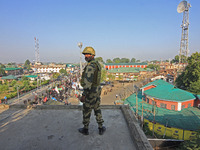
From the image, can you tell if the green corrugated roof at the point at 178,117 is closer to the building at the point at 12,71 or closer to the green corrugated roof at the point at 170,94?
the green corrugated roof at the point at 170,94

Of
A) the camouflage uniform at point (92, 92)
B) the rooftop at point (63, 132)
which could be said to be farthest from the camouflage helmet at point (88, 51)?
the rooftop at point (63, 132)

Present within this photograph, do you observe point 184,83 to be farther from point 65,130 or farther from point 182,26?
point 65,130

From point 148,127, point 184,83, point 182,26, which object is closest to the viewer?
point 148,127

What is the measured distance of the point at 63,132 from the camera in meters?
3.92

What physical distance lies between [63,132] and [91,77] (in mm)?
2052

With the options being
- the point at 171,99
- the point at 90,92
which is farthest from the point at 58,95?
the point at 90,92

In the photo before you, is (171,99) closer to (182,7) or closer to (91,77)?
(91,77)

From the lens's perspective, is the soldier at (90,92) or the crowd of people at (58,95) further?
Answer: the crowd of people at (58,95)

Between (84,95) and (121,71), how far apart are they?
62664 mm

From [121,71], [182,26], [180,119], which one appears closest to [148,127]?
[180,119]

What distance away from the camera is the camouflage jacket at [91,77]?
11.3ft

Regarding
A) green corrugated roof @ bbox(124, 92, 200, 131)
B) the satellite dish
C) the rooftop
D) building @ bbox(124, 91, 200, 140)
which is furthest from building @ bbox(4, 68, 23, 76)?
the satellite dish

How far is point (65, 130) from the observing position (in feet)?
13.3

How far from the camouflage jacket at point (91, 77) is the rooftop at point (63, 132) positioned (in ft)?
4.61
